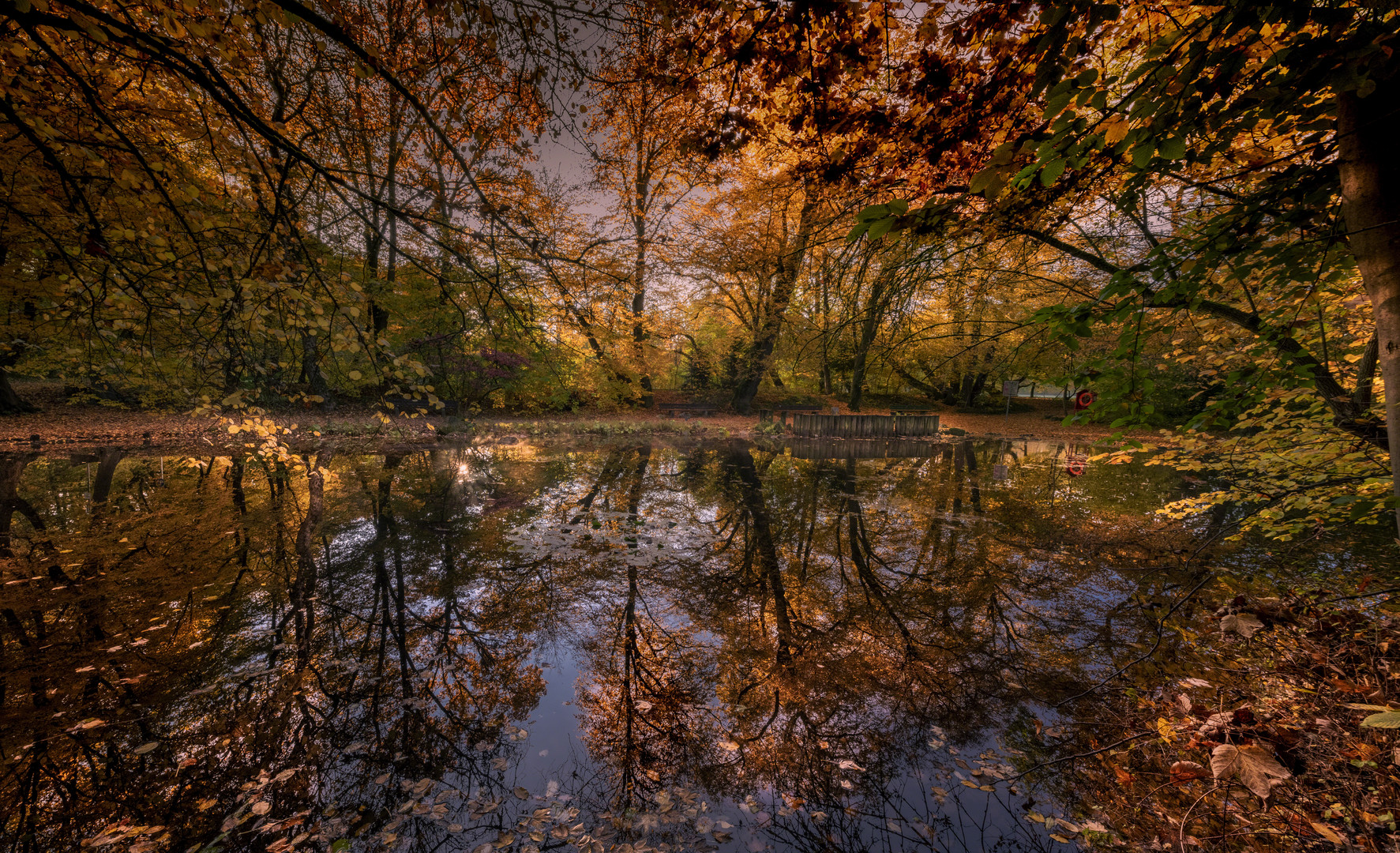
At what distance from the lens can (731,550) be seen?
20.4 ft

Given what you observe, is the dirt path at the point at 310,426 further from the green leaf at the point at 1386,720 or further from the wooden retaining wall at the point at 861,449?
the green leaf at the point at 1386,720

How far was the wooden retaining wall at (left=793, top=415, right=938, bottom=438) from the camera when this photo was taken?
18781 mm

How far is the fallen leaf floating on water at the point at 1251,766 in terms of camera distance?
2004 mm

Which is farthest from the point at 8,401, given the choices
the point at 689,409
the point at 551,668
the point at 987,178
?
the point at 987,178

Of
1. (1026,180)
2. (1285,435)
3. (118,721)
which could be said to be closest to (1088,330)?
(1026,180)

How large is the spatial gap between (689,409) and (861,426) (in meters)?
7.96

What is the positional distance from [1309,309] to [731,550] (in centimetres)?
614

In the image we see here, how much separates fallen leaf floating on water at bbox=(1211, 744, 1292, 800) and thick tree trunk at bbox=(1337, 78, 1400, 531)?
4.15ft

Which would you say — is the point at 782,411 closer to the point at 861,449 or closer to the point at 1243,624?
the point at 861,449

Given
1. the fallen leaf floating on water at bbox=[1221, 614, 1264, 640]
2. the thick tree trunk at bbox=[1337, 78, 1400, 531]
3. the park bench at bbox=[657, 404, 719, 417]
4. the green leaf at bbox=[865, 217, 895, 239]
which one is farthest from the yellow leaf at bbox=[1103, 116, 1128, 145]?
the park bench at bbox=[657, 404, 719, 417]

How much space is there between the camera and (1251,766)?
211 cm

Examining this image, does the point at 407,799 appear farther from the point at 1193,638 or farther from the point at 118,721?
the point at 1193,638

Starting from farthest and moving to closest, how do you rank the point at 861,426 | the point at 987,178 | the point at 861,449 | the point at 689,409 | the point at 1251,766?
the point at 689,409, the point at 861,426, the point at 861,449, the point at 1251,766, the point at 987,178

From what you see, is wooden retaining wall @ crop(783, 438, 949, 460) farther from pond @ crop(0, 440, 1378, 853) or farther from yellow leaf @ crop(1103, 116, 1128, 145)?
yellow leaf @ crop(1103, 116, 1128, 145)
